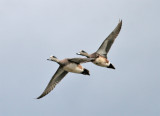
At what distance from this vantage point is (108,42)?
54.5m

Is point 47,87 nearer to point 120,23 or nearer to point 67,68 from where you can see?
point 67,68

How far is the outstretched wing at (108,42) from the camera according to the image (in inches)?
2137

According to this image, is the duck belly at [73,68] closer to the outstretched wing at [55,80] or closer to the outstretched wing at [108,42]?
the outstretched wing at [55,80]

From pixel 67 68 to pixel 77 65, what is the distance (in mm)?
906

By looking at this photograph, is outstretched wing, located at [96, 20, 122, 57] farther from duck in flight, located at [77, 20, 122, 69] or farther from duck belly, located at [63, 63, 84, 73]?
duck belly, located at [63, 63, 84, 73]

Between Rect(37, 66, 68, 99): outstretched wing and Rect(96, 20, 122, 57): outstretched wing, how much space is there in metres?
5.81

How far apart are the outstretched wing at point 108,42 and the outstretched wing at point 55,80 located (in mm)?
5807

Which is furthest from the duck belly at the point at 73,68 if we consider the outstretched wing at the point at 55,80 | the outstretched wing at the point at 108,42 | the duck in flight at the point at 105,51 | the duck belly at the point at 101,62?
the outstretched wing at the point at 108,42

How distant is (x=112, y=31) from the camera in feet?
180

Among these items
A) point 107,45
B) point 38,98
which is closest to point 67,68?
point 38,98

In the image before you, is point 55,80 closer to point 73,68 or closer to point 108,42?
point 73,68

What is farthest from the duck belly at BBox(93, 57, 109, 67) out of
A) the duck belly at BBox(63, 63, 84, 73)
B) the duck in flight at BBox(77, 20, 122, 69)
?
the duck belly at BBox(63, 63, 84, 73)

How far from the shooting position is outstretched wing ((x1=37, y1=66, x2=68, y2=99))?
4974 centimetres

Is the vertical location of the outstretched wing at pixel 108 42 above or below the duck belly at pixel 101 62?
above
